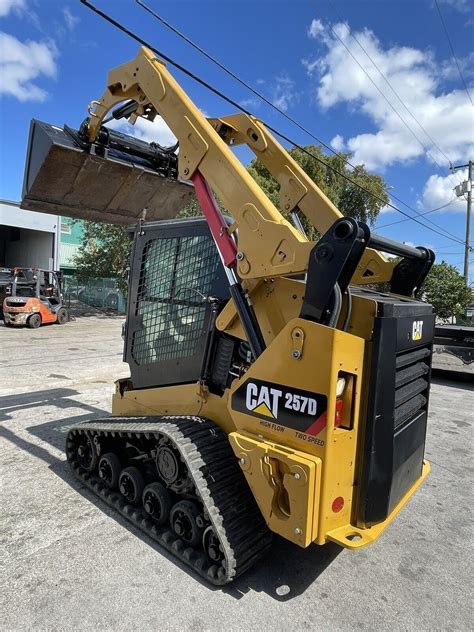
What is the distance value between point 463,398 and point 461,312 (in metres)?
12.8

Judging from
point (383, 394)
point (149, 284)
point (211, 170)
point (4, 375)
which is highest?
point (211, 170)

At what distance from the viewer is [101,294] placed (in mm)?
29734

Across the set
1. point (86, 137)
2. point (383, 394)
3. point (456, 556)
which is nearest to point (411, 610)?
point (456, 556)

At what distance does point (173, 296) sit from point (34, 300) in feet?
52.7

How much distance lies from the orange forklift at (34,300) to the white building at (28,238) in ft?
23.1

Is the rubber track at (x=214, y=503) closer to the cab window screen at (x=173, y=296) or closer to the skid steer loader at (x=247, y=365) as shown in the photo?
the skid steer loader at (x=247, y=365)

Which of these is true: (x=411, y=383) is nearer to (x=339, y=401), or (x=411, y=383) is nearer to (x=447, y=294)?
(x=339, y=401)

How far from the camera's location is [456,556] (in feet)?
10.6

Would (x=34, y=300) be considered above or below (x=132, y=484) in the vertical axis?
above

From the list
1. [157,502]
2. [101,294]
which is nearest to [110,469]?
[157,502]

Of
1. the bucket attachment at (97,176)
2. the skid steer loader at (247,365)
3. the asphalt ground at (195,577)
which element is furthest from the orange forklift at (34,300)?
the skid steer loader at (247,365)

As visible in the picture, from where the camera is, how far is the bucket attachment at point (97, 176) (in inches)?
169

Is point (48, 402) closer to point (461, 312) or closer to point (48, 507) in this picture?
point (48, 507)

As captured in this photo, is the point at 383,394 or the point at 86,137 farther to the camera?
the point at 86,137
